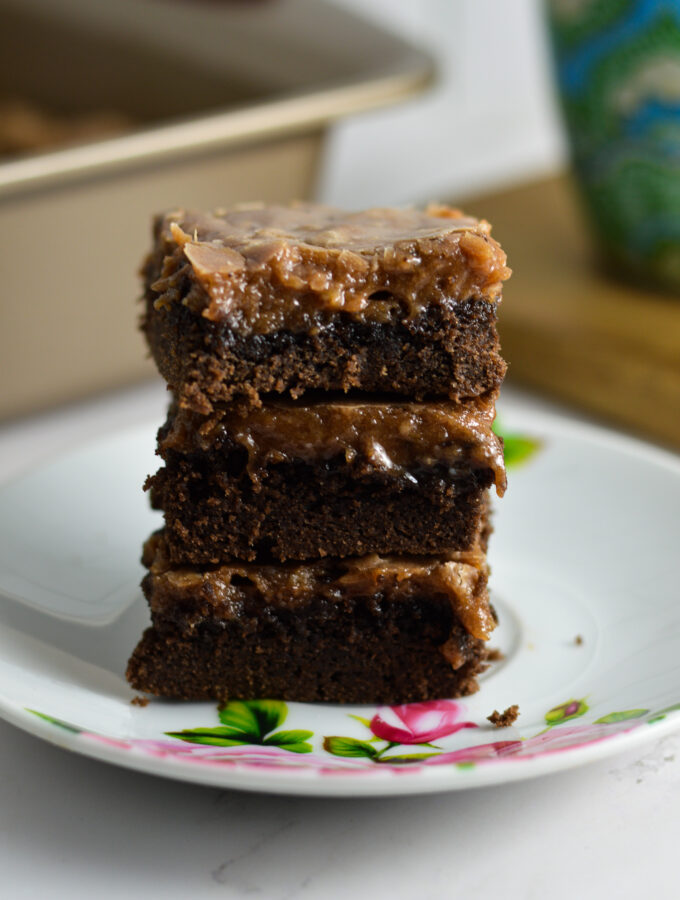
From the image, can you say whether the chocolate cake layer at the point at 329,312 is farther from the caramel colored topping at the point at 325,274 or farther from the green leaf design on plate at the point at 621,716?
the green leaf design on plate at the point at 621,716

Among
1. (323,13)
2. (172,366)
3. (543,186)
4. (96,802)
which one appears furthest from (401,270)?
(543,186)

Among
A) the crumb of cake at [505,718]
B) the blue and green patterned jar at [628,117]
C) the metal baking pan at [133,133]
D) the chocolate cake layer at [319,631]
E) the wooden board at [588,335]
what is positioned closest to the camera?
the crumb of cake at [505,718]

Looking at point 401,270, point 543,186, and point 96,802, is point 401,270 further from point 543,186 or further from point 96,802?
point 543,186

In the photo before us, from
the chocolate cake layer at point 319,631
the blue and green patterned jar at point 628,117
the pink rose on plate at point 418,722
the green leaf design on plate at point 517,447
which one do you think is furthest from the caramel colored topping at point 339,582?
the blue and green patterned jar at point 628,117

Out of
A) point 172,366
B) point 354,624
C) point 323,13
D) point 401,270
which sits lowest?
point 354,624

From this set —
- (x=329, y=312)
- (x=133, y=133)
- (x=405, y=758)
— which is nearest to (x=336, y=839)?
(x=405, y=758)

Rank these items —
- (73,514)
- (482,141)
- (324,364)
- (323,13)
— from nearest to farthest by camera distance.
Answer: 1. (324,364)
2. (73,514)
3. (323,13)
4. (482,141)

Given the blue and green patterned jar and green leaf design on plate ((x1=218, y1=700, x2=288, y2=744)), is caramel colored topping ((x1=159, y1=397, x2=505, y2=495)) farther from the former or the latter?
the blue and green patterned jar
